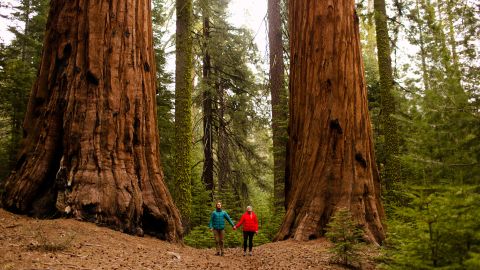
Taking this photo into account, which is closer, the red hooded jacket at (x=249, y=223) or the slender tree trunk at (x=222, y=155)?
the red hooded jacket at (x=249, y=223)

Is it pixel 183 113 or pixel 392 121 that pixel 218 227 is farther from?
pixel 392 121

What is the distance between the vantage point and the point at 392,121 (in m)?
12.3

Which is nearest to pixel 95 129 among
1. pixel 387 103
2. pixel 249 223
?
pixel 249 223

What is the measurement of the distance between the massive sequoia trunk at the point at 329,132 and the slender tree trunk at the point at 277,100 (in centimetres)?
349

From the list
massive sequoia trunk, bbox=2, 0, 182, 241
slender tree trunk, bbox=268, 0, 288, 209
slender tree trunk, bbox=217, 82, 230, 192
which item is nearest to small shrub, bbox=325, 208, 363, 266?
massive sequoia trunk, bbox=2, 0, 182, 241

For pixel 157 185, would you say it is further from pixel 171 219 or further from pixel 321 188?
pixel 321 188

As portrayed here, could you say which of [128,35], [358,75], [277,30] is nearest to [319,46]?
[358,75]

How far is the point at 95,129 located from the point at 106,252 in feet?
8.13

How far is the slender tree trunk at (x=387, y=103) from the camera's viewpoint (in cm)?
1212

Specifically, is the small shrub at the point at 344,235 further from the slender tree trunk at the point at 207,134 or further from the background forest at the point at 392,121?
the slender tree trunk at the point at 207,134

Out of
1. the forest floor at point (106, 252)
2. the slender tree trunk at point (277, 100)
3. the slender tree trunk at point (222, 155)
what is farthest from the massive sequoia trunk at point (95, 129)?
the slender tree trunk at point (222, 155)

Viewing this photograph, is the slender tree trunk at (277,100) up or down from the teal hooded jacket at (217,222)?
up

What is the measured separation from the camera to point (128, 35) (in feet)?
25.9

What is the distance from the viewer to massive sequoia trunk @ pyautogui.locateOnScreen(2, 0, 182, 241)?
6.96 meters
